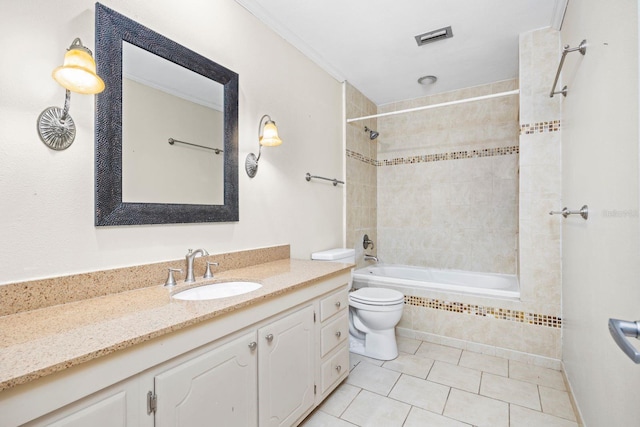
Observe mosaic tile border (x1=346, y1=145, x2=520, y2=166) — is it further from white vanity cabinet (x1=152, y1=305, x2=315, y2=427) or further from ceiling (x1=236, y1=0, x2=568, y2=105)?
white vanity cabinet (x1=152, y1=305, x2=315, y2=427)

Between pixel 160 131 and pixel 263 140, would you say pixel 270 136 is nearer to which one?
pixel 263 140

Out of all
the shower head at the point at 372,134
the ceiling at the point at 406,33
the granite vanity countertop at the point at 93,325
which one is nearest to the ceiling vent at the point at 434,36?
the ceiling at the point at 406,33

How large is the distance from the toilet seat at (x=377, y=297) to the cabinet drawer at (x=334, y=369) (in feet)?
1.50

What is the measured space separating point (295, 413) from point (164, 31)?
1975 mm

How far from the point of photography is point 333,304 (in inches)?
72.6

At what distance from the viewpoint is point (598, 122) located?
1.30m

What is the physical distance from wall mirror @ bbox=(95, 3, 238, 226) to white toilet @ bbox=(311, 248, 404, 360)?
1140 millimetres

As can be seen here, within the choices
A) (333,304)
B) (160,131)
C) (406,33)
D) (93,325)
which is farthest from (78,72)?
(406,33)

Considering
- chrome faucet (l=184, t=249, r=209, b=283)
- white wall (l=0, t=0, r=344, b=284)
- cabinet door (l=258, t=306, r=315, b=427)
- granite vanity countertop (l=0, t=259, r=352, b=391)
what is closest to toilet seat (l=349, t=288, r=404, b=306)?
white wall (l=0, t=0, r=344, b=284)

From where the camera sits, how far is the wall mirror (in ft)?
4.26

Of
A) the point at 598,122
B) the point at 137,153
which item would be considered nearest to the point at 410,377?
the point at 598,122

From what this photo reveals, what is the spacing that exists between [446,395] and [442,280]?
62.3 inches

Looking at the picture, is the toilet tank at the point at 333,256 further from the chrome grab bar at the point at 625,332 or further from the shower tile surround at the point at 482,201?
the chrome grab bar at the point at 625,332

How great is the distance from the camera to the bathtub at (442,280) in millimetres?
2564
